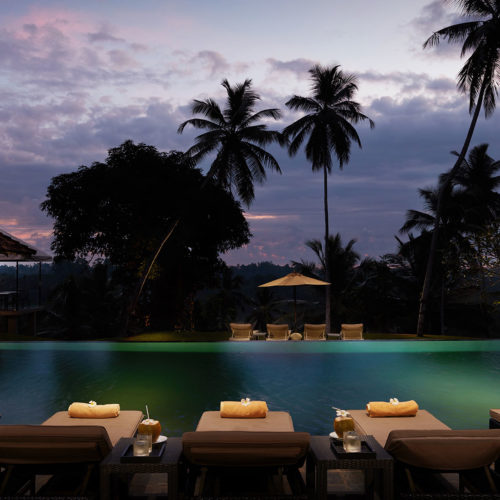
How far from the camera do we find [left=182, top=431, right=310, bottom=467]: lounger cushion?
3.57 meters

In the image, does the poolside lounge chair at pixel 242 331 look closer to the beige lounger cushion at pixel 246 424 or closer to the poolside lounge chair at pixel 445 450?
the beige lounger cushion at pixel 246 424

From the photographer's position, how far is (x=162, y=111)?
2166 cm

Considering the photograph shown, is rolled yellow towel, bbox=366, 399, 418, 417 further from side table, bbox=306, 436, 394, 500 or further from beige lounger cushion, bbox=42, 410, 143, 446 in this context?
beige lounger cushion, bbox=42, 410, 143, 446

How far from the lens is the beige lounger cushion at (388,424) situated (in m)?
A: 4.87

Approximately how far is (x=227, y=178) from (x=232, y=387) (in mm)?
14207

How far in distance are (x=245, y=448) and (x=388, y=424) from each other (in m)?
2.08

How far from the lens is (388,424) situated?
5070 mm

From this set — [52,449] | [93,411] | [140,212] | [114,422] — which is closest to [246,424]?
[114,422]

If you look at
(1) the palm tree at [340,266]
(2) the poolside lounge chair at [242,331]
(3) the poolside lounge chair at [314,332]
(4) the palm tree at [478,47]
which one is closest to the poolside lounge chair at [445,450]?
(3) the poolside lounge chair at [314,332]

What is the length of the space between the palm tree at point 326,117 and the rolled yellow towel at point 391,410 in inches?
666

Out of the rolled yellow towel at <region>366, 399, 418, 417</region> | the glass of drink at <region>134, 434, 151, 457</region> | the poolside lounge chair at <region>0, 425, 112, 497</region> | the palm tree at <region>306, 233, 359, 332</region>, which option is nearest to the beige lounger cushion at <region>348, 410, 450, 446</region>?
the rolled yellow towel at <region>366, 399, 418, 417</region>

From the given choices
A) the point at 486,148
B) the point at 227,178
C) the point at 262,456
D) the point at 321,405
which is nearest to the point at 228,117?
the point at 227,178

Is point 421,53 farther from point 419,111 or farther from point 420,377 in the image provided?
point 420,377

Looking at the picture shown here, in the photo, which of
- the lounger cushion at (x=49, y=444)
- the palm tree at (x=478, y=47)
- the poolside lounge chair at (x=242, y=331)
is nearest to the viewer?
the lounger cushion at (x=49, y=444)
